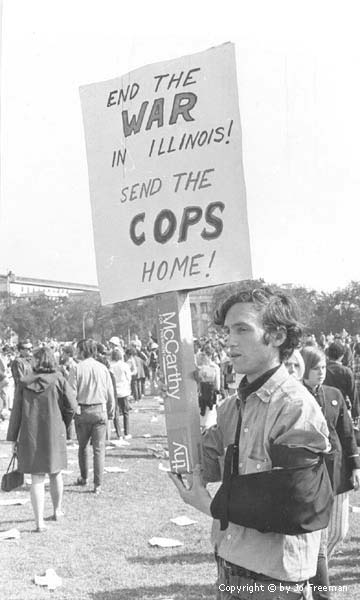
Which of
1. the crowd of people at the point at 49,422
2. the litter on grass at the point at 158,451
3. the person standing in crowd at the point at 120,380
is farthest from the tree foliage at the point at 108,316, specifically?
the crowd of people at the point at 49,422

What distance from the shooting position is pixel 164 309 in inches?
118

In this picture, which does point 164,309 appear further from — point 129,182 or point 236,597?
point 236,597

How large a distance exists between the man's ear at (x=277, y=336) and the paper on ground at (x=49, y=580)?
3847mm

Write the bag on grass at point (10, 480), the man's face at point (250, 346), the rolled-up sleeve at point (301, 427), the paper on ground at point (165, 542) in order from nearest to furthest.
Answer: the rolled-up sleeve at point (301, 427)
the man's face at point (250, 346)
the paper on ground at point (165, 542)
the bag on grass at point (10, 480)

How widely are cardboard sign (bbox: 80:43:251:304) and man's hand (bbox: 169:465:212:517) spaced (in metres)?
0.74

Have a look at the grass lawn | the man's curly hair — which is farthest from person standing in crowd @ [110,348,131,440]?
the man's curly hair

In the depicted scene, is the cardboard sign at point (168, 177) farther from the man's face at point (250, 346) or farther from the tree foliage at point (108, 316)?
the tree foliage at point (108, 316)

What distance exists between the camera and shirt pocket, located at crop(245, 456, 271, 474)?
7.63 ft

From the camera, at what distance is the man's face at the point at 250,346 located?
250 cm

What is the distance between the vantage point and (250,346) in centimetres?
250

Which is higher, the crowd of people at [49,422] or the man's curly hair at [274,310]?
the man's curly hair at [274,310]

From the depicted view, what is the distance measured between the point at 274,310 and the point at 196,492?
2.34ft

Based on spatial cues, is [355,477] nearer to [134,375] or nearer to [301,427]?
[301,427]

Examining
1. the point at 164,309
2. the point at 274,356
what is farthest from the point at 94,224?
the point at 274,356
